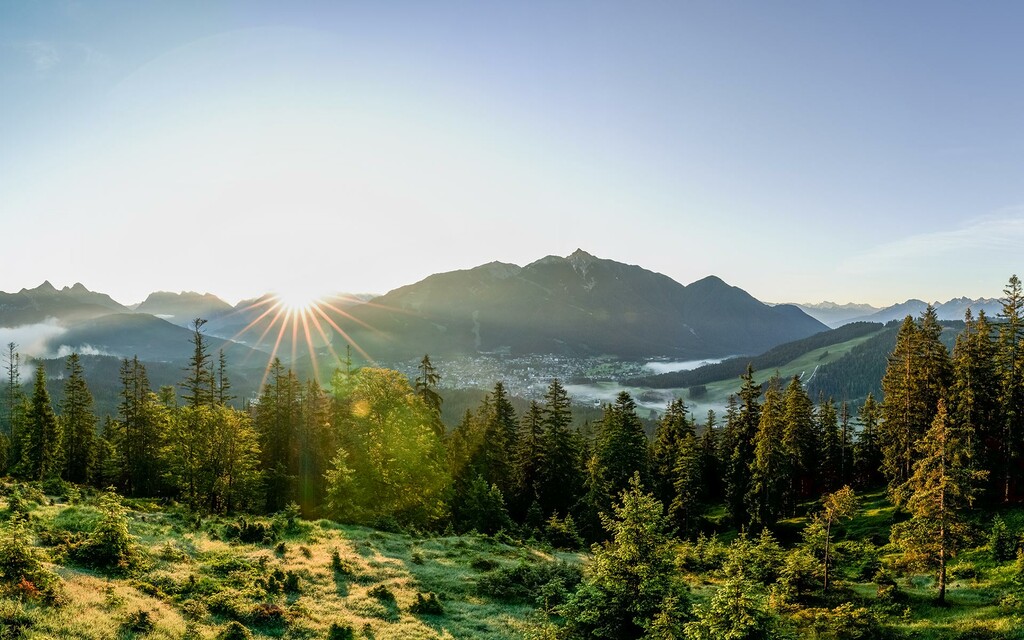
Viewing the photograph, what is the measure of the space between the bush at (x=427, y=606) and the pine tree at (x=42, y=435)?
192 feet

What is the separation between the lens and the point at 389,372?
44719 mm

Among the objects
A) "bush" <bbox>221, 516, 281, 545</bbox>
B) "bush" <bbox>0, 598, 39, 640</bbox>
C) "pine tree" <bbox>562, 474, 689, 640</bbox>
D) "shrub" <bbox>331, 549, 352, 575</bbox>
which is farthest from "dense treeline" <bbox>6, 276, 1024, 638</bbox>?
"bush" <bbox>0, 598, 39, 640</bbox>

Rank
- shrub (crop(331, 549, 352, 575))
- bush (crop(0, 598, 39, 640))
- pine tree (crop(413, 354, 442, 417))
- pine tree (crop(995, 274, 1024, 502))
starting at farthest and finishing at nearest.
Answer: pine tree (crop(413, 354, 442, 417)) < pine tree (crop(995, 274, 1024, 502)) < shrub (crop(331, 549, 352, 575)) < bush (crop(0, 598, 39, 640))

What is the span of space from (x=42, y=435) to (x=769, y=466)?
274 feet

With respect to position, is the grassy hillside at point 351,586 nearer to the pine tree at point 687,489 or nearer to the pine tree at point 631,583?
the pine tree at point 631,583

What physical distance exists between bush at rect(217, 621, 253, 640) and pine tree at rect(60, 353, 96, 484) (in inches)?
2486

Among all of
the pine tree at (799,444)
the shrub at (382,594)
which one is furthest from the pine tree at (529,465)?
the shrub at (382,594)

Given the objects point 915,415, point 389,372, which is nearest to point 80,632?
point 389,372

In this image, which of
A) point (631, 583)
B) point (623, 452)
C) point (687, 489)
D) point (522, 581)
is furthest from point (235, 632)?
point (687, 489)

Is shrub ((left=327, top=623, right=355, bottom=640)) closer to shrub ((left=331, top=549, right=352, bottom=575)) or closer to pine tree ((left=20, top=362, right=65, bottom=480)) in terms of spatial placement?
shrub ((left=331, top=549, right=352, bottom=575))

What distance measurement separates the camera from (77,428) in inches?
2436

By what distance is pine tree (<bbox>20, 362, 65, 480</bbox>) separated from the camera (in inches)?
2228

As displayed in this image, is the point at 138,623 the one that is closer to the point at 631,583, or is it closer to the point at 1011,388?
the point at 631,583

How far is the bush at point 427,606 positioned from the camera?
2133cm
